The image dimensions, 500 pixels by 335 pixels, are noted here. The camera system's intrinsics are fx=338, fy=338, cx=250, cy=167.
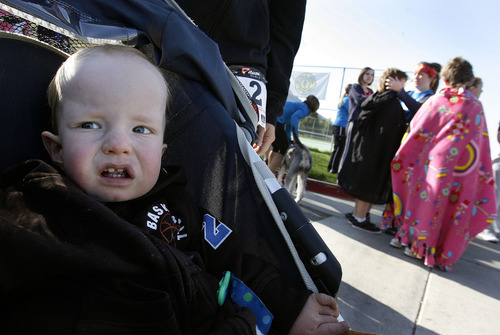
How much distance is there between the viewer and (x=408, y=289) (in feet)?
9.09

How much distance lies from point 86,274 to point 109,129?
38 centimetres

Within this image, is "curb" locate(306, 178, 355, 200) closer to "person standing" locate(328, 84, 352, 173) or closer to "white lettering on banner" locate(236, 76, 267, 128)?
"person standing" locate(328, 84, 352, 173)

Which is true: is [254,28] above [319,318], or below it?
above

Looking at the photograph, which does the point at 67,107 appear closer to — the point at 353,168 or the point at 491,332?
the point at 491,332

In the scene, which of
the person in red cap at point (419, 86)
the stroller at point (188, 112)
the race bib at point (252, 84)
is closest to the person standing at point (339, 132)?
the person in red cap at point (419, 86)

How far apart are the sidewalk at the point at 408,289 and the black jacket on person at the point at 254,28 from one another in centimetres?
151

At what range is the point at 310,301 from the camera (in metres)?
1.00

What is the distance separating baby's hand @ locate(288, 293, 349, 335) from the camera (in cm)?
96

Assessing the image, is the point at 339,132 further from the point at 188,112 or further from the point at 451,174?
the point at 188,112

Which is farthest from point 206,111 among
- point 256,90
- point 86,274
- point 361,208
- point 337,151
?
point 337,151

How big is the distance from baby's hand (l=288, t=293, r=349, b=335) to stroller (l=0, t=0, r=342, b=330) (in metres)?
0.04

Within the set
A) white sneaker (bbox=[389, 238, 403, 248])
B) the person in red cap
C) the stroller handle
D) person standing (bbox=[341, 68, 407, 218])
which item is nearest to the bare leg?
→ person standing (bbox=[341, 68, 407, 218])

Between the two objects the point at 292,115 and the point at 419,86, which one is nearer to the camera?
the point at 419,86

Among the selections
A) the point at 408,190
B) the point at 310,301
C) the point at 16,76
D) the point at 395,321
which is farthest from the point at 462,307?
the point at 16,76
